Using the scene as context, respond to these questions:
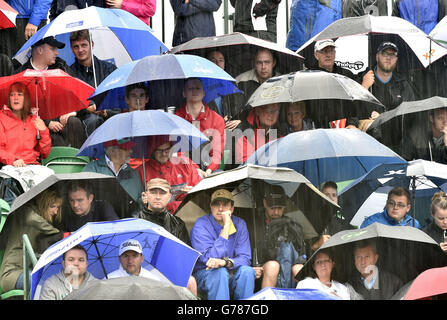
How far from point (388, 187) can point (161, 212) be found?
2.53 meters

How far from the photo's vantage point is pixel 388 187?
43.9 ft

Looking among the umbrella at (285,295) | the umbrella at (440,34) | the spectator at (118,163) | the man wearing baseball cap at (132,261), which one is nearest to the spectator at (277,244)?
the man wearing baseball cap at (132,261)

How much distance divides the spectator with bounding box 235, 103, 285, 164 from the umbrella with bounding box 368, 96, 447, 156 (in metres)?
1.18

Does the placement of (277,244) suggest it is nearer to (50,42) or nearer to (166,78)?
(166,78)

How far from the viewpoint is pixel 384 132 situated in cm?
1473

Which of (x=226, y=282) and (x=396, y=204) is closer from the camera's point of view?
(x=226, y=282)

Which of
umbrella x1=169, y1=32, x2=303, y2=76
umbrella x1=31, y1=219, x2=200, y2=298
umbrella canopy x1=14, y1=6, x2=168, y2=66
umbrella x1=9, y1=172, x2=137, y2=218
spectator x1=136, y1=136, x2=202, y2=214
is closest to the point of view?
umbrella x1=31, y1=219, x2=200, y2=298

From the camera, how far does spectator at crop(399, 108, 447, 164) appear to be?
14461 millimetres

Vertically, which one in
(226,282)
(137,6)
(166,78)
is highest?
(137,6)

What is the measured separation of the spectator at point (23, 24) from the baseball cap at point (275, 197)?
5.19 meters

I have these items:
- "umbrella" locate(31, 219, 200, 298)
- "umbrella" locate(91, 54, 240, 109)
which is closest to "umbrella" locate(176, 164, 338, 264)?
"umbrella" locate(31, 219, 200, 298)

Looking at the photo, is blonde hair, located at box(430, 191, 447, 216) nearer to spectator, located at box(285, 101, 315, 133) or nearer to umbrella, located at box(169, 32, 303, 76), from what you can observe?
spectator, located at box(285, 101, 315, 133)

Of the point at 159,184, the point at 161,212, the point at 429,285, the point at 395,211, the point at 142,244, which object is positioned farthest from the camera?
the point at 395,211

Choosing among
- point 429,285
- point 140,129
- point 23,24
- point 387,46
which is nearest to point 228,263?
point 140,129
